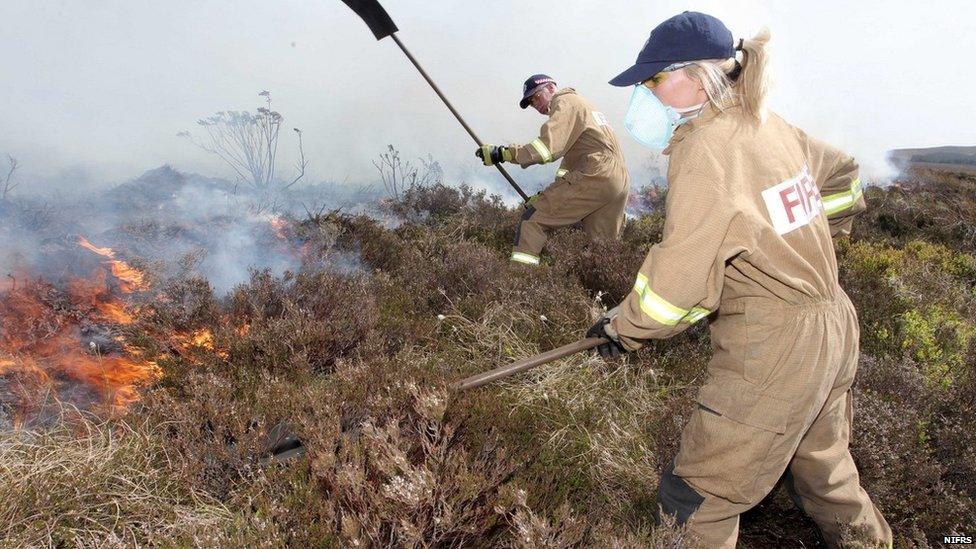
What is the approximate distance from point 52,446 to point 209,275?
2453mm

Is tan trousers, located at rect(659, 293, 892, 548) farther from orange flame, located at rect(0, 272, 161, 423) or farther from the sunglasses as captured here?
orange flame, located at rect(0, 272, 161, 423)

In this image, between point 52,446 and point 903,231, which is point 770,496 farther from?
point 903,231

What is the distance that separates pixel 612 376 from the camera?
11.9ft

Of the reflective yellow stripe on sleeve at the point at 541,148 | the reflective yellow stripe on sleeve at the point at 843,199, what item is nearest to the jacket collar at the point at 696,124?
the reflective yellow stripe on sleeve at the point at 843,199

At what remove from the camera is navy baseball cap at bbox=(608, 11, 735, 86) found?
177 centimetres

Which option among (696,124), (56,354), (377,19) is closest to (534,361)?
(696,124)

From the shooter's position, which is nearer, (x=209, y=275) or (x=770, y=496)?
(x=770, y=496)

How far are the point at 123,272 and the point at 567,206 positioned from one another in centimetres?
432

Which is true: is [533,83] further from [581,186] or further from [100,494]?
[100,494]

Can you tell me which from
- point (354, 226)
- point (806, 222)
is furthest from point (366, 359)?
point (354, 226)

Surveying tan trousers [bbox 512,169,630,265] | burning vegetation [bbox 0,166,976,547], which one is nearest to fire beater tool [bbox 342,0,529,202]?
tan trousers [bbox 512,169,630,265]

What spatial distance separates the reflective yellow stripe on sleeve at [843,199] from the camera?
2383 millimetres

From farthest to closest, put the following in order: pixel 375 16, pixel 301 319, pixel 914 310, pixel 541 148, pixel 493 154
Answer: pixel 493 154
pixel 375 16
pixel 541 148
pixel 914 310
pixel 301 319

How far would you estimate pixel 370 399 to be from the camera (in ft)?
7.93
